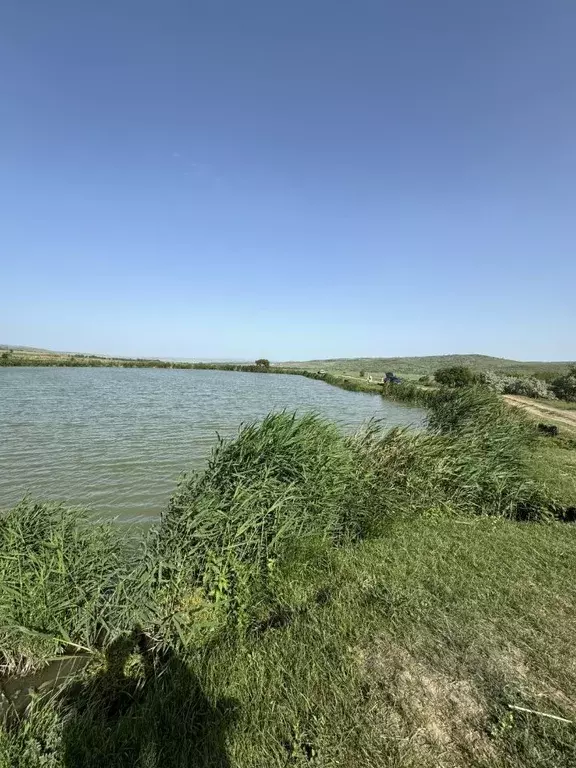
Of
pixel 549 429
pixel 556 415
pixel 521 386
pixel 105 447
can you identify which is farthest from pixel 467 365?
pixel 105 447

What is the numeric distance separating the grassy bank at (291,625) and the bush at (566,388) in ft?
109

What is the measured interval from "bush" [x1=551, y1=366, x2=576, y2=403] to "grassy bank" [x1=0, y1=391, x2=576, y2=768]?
1303 inches

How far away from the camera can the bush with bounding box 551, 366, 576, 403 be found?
111 feet

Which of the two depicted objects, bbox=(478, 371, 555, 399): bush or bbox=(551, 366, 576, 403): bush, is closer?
bbox=(551, 366, 576, 403): bush

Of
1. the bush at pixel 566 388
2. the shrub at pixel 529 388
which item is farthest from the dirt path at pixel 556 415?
the shrub at pixel 529 388

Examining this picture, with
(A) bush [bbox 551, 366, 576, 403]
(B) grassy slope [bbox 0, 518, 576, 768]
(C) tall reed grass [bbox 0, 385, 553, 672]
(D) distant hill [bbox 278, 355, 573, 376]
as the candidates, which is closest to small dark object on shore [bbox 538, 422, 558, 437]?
(C) tall reed grass [bbox 0, 385, 553, 672]

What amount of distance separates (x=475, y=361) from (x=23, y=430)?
12371 centimetres

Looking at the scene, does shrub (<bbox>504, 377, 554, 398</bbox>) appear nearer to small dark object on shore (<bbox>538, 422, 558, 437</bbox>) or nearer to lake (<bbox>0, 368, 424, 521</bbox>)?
lake (<bbox>0, 368, 424, 521</bbox>)

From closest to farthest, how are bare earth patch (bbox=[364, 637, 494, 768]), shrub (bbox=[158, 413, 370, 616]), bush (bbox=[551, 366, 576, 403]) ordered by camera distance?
1. bare earth patch (bbox=[364, 637, 494, 768])
2. shrub (bbox=[158, 413, 370, 616])
3. bush (bbox=[551, 366, 576, 403])

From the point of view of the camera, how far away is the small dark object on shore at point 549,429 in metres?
17.2

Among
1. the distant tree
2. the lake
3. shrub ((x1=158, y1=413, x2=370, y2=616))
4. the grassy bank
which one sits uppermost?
the distant tree

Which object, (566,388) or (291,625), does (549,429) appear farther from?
(566,388)

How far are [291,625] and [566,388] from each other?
129 ft

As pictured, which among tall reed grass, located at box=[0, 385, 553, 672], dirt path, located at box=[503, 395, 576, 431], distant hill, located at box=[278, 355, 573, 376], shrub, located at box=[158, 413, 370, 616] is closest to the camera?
tall reed grass, located at box=[0, 385, 553, 672]
